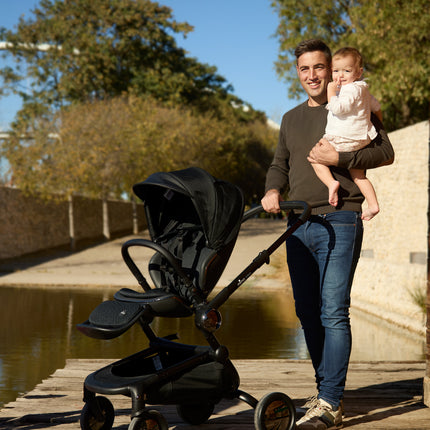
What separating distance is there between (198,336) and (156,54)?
32.0 meters

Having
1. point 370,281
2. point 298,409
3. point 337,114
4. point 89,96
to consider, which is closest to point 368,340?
point 370,281

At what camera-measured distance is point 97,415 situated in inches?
131

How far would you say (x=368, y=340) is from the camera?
8.02m

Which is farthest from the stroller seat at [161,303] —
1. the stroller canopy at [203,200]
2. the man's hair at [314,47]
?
the man's hair at [314,47]

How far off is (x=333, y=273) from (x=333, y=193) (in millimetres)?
429

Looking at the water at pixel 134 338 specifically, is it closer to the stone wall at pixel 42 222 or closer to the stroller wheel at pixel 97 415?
the stroller wheel at pixel 97 415

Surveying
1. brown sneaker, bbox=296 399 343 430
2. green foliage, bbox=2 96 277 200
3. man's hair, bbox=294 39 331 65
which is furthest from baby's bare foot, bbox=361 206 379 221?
green foliage, bbox=2 96 277 200

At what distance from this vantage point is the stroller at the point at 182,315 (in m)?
3.15

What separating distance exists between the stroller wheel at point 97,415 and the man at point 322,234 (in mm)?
1004

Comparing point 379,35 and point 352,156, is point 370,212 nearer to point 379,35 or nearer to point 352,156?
point 352,156

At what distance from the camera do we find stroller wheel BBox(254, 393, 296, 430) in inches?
129

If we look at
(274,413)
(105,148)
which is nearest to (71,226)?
(105,148)

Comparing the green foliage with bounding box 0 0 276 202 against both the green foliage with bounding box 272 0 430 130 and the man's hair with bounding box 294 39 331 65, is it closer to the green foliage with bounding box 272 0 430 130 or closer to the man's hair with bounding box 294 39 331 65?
the green foliage with bounding box 272 0 430 130

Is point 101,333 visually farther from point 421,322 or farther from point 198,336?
point 421,322
